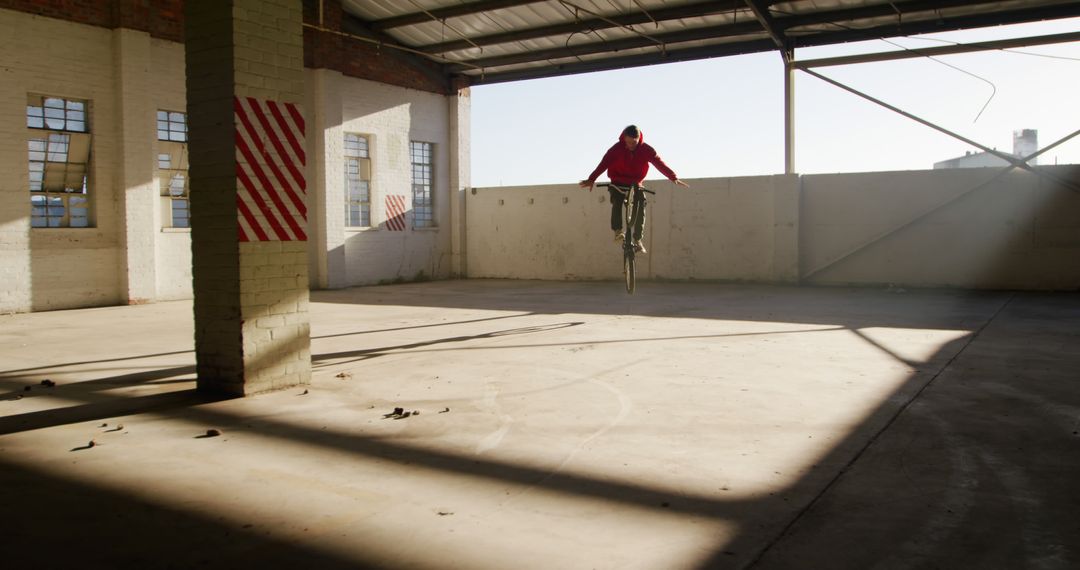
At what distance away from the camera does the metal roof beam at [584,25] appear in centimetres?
1327

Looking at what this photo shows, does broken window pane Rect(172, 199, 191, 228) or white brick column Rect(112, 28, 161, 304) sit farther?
broken window pane Rect(172, 199, 191, 228)

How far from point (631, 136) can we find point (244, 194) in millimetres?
4994

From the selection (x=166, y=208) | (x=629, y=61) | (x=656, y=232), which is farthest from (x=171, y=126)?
(x=656, y=232)

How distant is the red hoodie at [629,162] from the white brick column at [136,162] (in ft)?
24.8

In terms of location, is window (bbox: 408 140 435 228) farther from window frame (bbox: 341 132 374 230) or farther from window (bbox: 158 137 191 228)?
window (bbox: 158 137 191 228)

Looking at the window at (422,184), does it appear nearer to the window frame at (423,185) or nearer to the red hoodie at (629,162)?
the window frame at (423,185)

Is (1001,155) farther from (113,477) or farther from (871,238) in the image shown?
(113,477)

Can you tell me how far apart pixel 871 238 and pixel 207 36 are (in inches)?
487

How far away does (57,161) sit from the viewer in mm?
11516

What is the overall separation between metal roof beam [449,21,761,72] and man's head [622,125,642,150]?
5.96 meters

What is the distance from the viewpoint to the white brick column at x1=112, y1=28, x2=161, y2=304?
39.2 feet

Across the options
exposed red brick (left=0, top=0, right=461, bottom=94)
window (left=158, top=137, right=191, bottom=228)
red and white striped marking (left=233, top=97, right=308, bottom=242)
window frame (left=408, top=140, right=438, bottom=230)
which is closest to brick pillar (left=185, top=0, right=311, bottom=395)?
red and white striped marking (left=233, top=97, right=308, bottom=242)

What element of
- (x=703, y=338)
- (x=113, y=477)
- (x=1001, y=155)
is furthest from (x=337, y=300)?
(x=1001, y=155)

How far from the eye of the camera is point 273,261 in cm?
542
